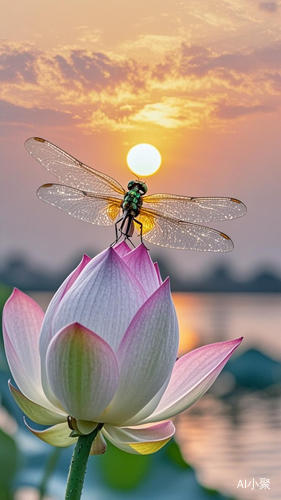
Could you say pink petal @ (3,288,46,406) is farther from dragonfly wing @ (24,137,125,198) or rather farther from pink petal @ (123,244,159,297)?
dragonfly wing @ (24,137,125,198)

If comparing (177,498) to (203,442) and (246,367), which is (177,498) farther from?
(203,442)

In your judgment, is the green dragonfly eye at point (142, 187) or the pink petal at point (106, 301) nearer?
the pink petal at point (106, 301)

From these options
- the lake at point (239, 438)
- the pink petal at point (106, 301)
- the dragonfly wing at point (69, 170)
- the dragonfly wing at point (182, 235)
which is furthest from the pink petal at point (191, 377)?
the lake at point (239, 438)

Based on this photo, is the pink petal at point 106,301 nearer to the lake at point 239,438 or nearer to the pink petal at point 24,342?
the pink petal at point 24,342

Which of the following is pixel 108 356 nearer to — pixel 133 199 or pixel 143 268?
pixel 143 268

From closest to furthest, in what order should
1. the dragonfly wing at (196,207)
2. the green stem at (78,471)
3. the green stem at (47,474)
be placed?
the green stem at (78,471), the green stem at (47,474), the dragonfly wing at (196,207)

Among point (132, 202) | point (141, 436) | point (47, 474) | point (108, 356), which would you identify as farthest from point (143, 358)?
point (47, 474)

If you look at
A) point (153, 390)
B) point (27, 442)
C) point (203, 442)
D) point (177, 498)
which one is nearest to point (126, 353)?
point (153, 390)
